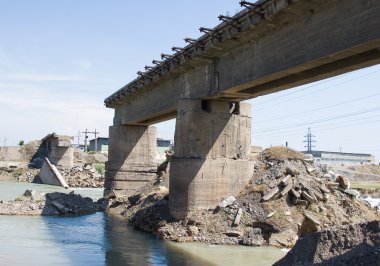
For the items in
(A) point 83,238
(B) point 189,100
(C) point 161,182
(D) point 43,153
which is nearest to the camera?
(A) point 83,238

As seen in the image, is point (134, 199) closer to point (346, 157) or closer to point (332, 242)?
point (332, 242)

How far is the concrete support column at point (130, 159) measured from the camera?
32.2m

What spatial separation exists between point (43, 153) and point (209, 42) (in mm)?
56719

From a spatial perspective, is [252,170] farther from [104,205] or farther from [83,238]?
[104,205]

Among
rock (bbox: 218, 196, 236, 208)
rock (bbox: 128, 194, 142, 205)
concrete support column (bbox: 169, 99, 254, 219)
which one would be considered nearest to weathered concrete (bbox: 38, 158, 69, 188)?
rock (bbox: 128, 194, 142, 205)

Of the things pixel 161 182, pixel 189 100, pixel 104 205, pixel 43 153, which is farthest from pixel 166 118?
pixel 43 153

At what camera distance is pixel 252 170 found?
2044cm

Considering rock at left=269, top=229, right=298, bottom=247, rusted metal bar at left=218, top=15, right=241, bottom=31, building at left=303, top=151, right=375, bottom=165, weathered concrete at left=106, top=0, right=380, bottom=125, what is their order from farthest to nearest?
building at left=303, top=151, right=375, bottom=165 → rock at left=269, top=229, right=298, bottom=247 → rusted metal bar at left=218, top=15, right=241, bottom=31 → weathered concrete at left=106, top=0, right=380, bottom=125

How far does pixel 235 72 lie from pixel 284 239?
5760mm

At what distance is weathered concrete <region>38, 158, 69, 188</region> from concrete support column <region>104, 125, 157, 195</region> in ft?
62.5

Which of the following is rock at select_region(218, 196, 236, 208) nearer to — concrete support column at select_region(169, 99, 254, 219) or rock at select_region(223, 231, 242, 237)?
concrete support column at select_region(169, 99, 254, 219)

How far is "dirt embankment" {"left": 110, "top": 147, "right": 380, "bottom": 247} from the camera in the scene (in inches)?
683

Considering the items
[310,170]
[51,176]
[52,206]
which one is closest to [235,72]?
[310,170]

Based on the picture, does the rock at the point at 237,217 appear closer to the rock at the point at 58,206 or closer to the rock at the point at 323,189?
the rock at the point at 323,189
